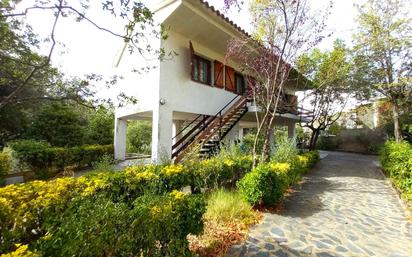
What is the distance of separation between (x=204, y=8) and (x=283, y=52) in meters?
3.30

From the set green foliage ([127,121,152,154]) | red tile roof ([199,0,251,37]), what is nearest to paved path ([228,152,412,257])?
red tile roof ([199,0,251,37])

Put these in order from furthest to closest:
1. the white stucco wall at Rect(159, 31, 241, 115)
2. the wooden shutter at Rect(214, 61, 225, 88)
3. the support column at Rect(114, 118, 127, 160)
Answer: the support column at Rect(114, 118, 127, 160) → the wooden shutter at Rect(214, 61, 225, 88) → the white stucco wall at Rect(159, 31, 241, 115)

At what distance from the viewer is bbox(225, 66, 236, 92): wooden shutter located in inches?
488

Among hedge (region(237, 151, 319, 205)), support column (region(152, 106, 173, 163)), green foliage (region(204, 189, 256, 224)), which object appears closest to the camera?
green foliage (region(204, 189, 256, 224))

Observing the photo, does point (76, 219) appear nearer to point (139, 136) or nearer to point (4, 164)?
point (4, 164)

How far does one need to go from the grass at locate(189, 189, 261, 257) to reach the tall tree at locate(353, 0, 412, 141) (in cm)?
1089

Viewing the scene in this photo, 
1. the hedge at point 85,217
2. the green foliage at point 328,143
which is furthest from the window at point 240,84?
the green foliage at point 328,143

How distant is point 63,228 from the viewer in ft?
7.12

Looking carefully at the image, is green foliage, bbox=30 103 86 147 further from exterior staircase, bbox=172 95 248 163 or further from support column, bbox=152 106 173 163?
support column, bbox=152 106 173 163

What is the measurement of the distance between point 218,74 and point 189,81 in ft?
7.44

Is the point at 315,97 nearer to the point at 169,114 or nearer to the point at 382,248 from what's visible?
the point at 169,114

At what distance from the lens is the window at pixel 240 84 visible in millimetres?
13556

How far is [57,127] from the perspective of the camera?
14.2m

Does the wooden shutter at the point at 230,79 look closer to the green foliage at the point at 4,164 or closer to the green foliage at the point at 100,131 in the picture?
the green foliage at the point at 100,131
